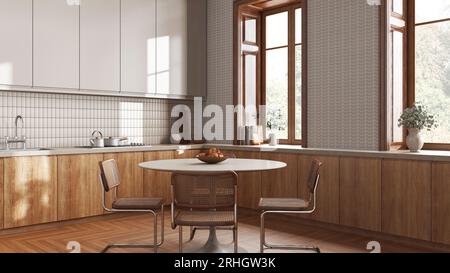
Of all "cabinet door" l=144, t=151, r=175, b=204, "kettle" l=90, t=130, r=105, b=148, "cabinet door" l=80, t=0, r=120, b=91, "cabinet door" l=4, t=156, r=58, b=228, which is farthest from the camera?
"cabinet door" l=144, t=151, r=175, b=204

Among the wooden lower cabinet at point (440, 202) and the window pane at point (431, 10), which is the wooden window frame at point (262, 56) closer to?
the window pane at point (431, 10)

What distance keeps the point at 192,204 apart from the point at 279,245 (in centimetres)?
126

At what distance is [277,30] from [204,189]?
11.9ft

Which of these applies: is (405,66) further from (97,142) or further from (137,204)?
(97,142)

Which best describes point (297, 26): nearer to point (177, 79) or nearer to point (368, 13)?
point (368, 13)

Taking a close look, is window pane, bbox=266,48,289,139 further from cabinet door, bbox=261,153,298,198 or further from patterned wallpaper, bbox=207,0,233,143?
cabinet door, bbox=261,153,298,198

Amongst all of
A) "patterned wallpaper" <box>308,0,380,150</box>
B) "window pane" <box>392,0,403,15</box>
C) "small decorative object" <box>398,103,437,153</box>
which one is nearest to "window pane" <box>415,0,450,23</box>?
"window pane" <box>392,0,403,15</box>

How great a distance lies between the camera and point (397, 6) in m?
4.87

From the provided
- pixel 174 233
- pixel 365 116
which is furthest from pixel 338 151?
pixel 174 233

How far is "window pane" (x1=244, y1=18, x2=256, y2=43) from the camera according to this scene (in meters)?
6.38

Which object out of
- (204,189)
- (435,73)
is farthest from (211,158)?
(435,73)

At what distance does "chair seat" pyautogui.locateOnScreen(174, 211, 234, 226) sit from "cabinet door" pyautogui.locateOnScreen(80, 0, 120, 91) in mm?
2720

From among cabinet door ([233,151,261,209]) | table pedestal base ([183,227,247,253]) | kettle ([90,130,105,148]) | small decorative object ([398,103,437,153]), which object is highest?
small decorative object ([398,103,437,153])

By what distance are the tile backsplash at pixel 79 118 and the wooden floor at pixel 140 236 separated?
112 cm
